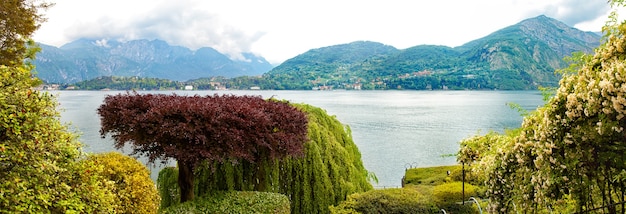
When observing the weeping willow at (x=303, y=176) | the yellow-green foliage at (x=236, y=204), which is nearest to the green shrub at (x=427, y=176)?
the weeping willow at (x=303, y=176)

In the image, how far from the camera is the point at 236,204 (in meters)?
7.51

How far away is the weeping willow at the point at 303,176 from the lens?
9.43 m

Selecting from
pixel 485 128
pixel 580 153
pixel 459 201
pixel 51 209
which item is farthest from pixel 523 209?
pixel 485 128

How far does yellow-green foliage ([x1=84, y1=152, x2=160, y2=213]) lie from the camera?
28.6 feet

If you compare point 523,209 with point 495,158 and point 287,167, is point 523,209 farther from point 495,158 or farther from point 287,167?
point 287,167

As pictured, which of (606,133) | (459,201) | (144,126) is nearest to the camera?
(606,133)

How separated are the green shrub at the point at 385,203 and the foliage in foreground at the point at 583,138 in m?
5.69

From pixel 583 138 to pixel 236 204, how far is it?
5.91 m

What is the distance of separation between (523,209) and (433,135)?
2008 inches

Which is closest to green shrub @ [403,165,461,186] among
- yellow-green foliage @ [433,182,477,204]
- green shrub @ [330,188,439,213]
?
yellow-green foliage @ [433,182,477,204]

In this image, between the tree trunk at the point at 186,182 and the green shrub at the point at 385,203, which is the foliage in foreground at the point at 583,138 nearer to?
the green shrub at the point at 385,203

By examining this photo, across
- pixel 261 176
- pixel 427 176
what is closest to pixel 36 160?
pixel 261 176

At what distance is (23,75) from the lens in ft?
14.8

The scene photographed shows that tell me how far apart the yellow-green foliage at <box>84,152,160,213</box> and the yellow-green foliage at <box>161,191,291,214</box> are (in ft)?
6.77
